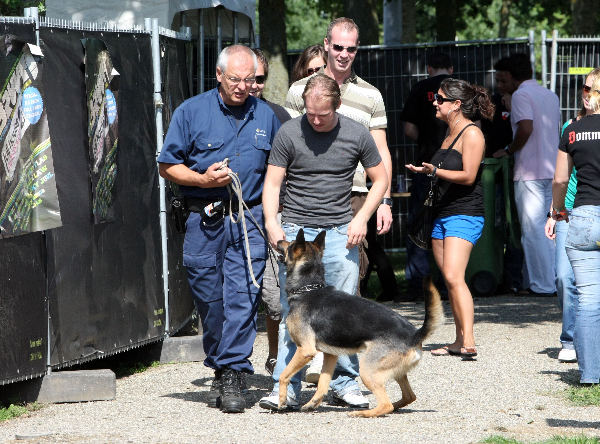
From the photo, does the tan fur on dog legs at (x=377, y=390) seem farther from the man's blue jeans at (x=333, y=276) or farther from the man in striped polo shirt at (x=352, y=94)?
the man in striped polo shirt at (x=352, y=94)

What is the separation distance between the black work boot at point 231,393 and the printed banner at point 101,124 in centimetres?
150

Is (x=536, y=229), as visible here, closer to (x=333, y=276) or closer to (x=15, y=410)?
(x=333, y=276)

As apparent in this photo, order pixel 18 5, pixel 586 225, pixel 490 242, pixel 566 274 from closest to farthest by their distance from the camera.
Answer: pixel 586 225, pixel 566 274, pixel 490 242, pixel 18 5

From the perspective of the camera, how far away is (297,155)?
6227 mm

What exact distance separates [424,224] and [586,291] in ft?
5.03

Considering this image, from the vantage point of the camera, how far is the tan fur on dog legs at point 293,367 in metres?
6.03

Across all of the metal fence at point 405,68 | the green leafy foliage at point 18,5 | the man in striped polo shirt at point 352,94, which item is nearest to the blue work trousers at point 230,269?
the man in striped polo shirt at point 352,94

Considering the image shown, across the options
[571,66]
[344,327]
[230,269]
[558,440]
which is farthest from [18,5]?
[558,440]

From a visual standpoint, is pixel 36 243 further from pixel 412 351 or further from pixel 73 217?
pixel 412 351

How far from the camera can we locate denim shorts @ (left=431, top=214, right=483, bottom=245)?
7.92m

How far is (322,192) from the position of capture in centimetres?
628

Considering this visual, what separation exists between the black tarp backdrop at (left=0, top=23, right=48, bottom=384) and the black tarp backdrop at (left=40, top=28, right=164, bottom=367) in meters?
0.11

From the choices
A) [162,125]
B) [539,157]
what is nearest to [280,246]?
[162,125]

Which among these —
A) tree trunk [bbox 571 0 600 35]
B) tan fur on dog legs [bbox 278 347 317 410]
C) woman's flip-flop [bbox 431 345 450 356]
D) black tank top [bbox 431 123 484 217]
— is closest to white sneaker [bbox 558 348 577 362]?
woman's flip-flop [bbox 431 345 450 356]
